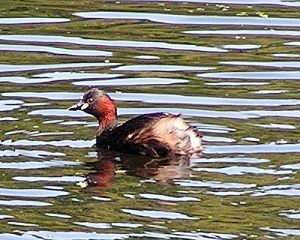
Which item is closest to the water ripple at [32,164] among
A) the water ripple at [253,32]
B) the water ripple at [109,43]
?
the water ripple at [109,43]

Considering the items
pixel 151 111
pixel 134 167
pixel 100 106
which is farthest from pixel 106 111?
pixel 134 167

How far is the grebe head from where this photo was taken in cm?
1325

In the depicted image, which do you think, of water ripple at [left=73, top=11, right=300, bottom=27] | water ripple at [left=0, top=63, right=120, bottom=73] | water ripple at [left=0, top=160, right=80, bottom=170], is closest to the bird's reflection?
water ripple at [left=0, top=160, right=80, bottom=170]

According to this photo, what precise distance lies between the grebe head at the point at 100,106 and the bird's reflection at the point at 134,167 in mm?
477

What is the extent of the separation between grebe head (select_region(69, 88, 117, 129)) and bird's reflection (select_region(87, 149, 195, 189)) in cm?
48

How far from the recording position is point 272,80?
14.8 metres

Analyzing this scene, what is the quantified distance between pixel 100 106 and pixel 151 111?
2.03ft

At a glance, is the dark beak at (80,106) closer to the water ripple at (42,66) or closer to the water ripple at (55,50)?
the water ripple at (42,66)

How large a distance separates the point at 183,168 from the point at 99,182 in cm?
83

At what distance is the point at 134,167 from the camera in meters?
12.2

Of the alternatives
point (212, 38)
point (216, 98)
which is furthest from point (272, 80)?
point (212, 38)

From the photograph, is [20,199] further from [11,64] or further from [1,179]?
[11,64]

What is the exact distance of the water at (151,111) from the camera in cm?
1031

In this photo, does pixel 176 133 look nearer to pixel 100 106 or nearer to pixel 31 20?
pixel 100 106
